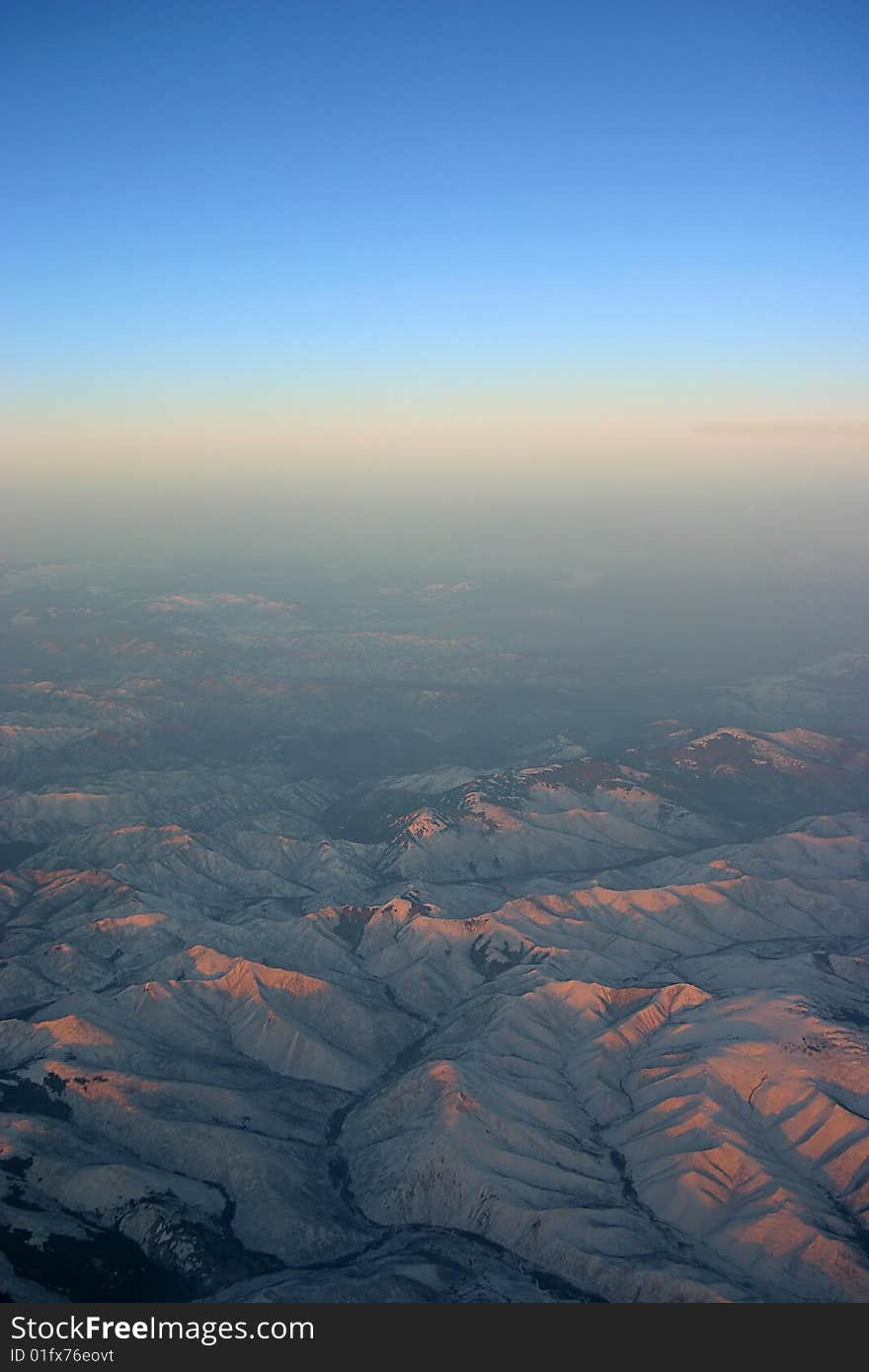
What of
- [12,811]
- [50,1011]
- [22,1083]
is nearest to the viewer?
[22,1083]

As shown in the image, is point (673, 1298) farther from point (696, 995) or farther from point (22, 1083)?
point (22, 1083)

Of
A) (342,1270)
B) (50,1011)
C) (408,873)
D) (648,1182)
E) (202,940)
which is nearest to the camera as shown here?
(342,1270)

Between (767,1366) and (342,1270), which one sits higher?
(767,1366)

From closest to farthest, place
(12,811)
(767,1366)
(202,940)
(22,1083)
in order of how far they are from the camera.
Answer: (767,1366) < (22,1083) < (202,940) < (12,811)

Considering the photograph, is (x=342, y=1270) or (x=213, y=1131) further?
(x=213, y=1131)

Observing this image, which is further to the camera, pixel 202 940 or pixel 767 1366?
pixel 202 940

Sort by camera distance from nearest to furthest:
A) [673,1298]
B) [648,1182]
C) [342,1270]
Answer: [673,1298]
[342,1270]
[648,1182]

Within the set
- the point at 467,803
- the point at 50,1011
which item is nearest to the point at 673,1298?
the point at 50,1011

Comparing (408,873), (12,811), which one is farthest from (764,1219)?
(12,811)

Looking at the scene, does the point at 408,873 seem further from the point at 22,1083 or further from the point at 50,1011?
the point at 22,1083
